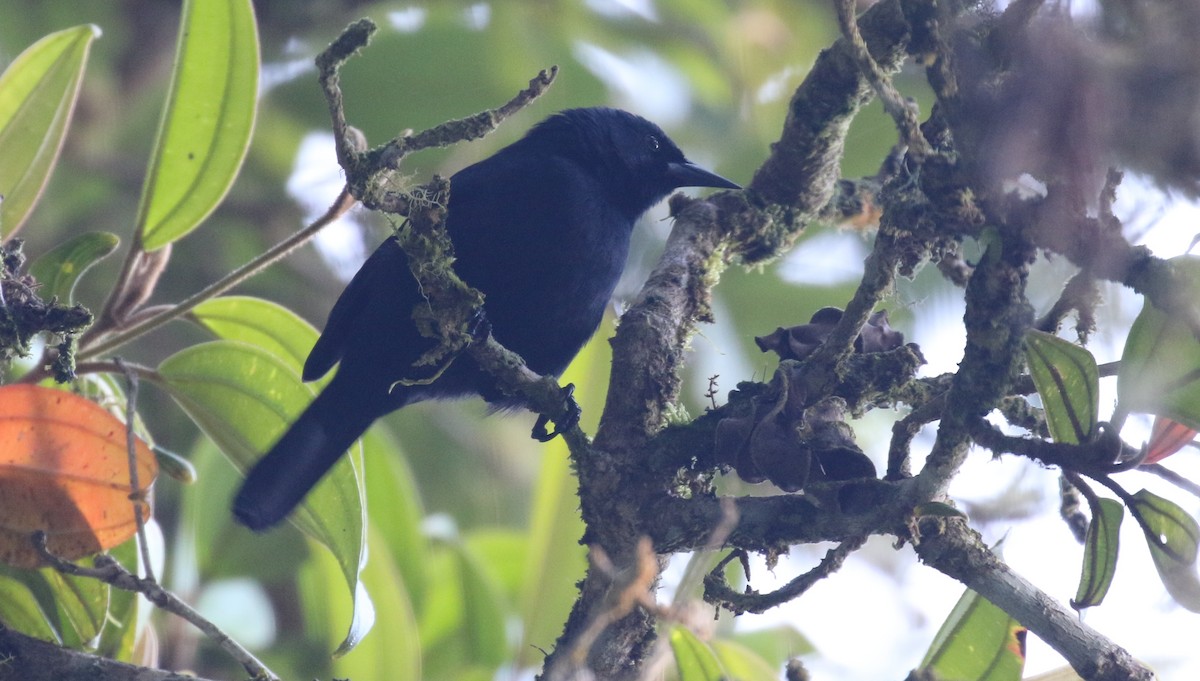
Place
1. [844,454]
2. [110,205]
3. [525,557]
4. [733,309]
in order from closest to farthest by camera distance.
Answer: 1. [844,454]
2. [525,557]
3. [733,309]
4. [110,205]

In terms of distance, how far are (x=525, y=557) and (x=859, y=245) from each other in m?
1.58

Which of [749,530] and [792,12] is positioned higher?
[792,12]

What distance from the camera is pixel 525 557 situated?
3.66 meters

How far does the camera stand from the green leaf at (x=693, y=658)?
210 cm

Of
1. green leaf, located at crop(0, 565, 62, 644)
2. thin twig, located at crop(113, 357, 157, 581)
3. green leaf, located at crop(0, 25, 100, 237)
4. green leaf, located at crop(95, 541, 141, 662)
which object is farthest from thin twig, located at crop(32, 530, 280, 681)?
green leaf, located at crop(0, 25, 100, 237)

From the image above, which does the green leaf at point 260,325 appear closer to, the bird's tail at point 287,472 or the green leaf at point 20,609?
the bird's tail at point 287,472

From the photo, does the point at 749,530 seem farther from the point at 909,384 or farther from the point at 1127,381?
the point at 1127,381

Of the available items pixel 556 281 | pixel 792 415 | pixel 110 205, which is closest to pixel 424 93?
pixel 110 205

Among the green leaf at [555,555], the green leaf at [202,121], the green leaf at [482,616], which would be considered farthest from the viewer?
the green leaf at [482,616]

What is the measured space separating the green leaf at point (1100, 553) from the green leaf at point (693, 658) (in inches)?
27.1

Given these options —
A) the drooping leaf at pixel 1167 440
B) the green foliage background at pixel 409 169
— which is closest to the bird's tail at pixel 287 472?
the green foliage background at pixel 409 169

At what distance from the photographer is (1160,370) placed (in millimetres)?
1569

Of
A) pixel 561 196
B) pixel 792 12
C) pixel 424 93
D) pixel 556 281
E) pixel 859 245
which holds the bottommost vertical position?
pixel 556 281

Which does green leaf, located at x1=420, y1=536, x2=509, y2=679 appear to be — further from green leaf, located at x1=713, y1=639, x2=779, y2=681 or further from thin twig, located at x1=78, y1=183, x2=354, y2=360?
thin twig, located at x1=78, y1=183, x2=354, y2=360
